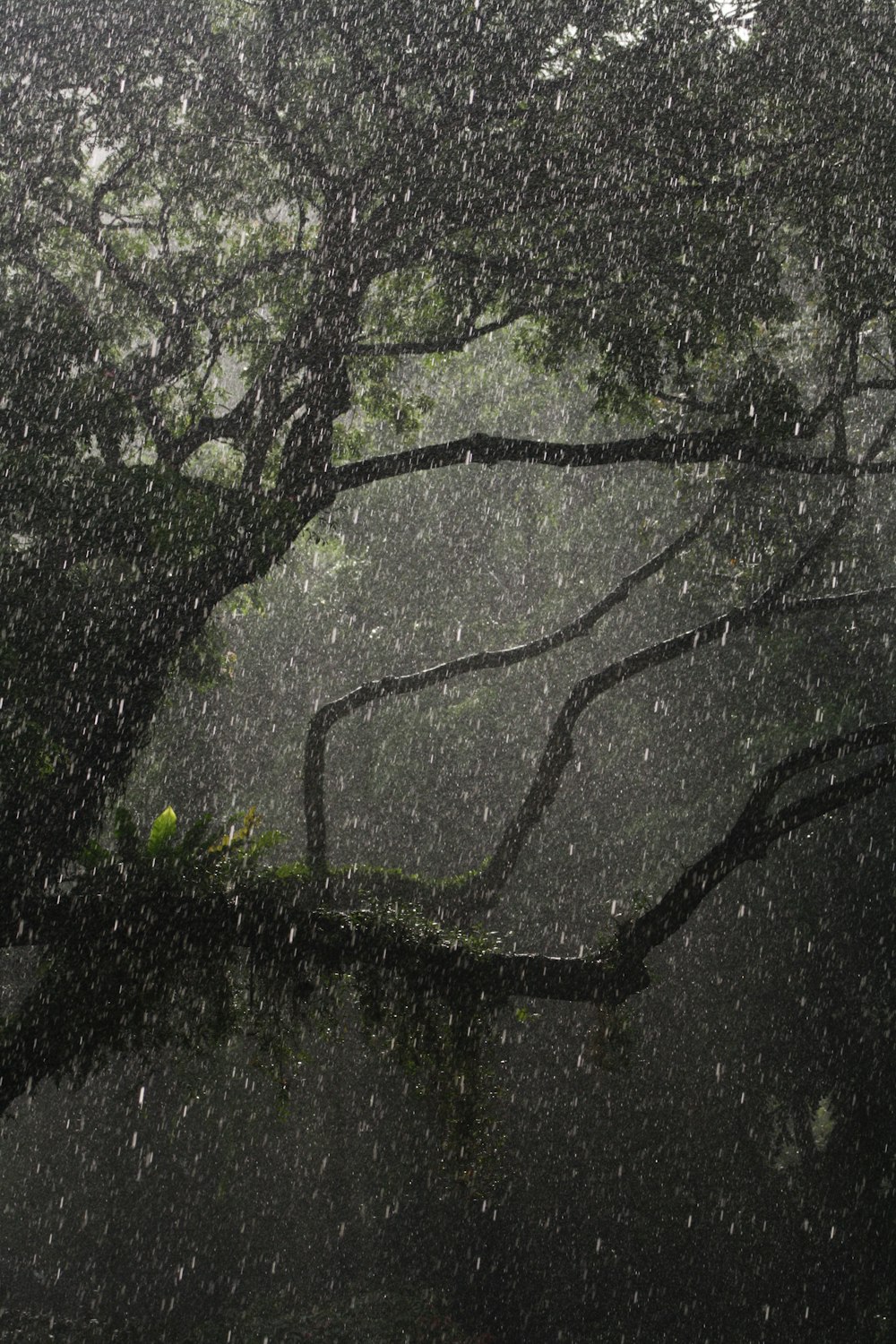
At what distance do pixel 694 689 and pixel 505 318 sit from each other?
816 cm

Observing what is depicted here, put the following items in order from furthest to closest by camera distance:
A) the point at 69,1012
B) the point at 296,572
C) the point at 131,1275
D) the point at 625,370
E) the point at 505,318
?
the point at 296,572
the point at 131,1275
the point at 505,318
the point at 625,370
the point at 69,1012

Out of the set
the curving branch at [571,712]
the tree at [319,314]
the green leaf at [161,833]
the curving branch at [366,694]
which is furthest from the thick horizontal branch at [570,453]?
the green leaf at [161,833]

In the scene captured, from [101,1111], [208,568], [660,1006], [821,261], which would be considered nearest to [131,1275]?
[101,1111]

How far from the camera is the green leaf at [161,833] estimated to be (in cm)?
673

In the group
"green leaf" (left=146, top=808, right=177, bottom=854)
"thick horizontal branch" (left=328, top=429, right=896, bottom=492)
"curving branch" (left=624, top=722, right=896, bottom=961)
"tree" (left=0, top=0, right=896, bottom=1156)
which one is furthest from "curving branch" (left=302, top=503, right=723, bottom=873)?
"curving branch" (left=624, top=722, right=896, bottom=961)

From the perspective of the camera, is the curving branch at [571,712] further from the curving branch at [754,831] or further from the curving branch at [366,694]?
the curving branch at [754,831]

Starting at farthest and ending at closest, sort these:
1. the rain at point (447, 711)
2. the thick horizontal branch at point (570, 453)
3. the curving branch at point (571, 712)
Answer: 1. the curving branch at point (571, 712)
2. the thick horizontal branch at point (570, 453)
3. the rain at point (447, 711)

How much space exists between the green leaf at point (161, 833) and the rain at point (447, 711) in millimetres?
85

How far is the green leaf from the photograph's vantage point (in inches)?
265

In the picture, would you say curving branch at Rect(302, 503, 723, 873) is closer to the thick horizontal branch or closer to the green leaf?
the green leaf

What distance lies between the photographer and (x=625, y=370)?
27.2 feet

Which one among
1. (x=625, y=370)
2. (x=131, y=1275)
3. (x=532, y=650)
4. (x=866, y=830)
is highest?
(x=625, y=370)

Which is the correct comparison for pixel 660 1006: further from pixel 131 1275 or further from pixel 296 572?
pixel 296 572

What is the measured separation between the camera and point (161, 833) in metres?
6.81
